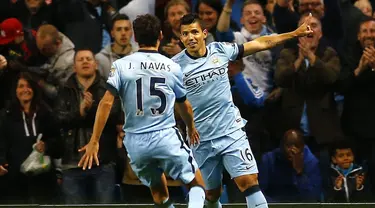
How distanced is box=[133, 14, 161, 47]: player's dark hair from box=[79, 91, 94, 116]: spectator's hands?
341 centimetres

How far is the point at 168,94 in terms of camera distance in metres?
8.64

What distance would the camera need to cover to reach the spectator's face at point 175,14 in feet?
40.2

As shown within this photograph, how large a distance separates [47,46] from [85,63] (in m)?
0.88

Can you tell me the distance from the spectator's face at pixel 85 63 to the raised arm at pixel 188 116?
3061 mm

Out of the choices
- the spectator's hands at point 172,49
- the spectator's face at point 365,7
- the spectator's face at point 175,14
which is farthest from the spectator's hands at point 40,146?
the spectator's face at point 365,7

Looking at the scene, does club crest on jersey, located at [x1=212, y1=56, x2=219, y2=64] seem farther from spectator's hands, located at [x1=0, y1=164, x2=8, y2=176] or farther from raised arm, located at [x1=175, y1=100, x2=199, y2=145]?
spectator's hands, located at [x1=0, y1=164, x2=8, y2=176]

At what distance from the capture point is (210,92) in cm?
971

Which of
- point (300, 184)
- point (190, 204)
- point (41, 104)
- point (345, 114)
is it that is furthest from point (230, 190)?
point (190, 204)

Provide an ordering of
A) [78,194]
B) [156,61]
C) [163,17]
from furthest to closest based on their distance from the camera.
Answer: [163,17] < [78,194] < [156,61]

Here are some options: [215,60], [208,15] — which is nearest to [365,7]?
[208,15]

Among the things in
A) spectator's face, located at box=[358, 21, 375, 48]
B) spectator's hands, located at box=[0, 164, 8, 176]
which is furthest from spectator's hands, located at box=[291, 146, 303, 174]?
spectator's hands, located at box=[0, 164, 8, 176]

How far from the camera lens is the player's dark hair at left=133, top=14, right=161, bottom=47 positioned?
28.5 feet

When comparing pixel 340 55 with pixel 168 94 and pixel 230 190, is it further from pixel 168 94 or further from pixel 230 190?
pixel 168 94

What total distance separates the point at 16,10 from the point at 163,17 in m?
1.96
